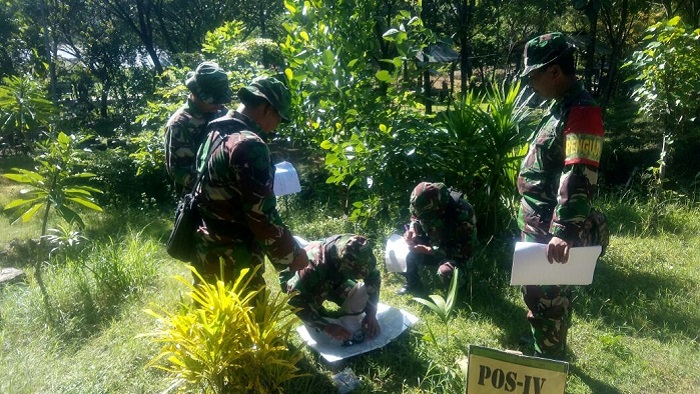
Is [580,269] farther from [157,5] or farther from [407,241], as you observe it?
[157,5]

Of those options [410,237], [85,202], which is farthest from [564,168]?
[85,202]

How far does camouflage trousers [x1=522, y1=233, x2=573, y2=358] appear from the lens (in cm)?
264

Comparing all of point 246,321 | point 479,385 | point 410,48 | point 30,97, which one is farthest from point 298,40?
point 479,385

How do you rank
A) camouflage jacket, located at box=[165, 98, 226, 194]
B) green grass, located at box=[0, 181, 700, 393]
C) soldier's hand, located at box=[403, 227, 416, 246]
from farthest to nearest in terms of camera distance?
soldier's hand, located at box=[403, 227, 416, 246]
camouflage jacket, located at box=[165, 98, 226, 194]
green grass, located at box=[0, 181, 700, 393]

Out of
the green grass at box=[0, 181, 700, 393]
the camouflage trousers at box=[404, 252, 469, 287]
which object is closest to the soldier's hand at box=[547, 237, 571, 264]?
the green grass at box=[0, 181, 700, 393]

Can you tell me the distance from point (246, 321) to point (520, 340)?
5.86 feet

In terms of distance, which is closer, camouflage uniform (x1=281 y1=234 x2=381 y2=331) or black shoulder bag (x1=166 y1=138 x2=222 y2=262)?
black shoulder bag (x1=166 y1=138 x2=222 y2=262)

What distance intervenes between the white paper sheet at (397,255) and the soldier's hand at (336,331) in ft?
3.06

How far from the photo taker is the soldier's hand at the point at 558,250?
2.34 m

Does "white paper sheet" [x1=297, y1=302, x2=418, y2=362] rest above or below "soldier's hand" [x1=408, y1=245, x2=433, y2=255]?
below

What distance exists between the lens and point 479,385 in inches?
74.5

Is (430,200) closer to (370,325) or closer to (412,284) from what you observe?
(412,284)

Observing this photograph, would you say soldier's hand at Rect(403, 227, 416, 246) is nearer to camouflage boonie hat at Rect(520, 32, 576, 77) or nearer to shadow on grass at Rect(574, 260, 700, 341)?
shadow on grass at Rect(574, 260, 700, 341)

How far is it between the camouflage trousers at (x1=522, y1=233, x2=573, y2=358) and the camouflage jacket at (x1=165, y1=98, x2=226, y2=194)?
1.99m
